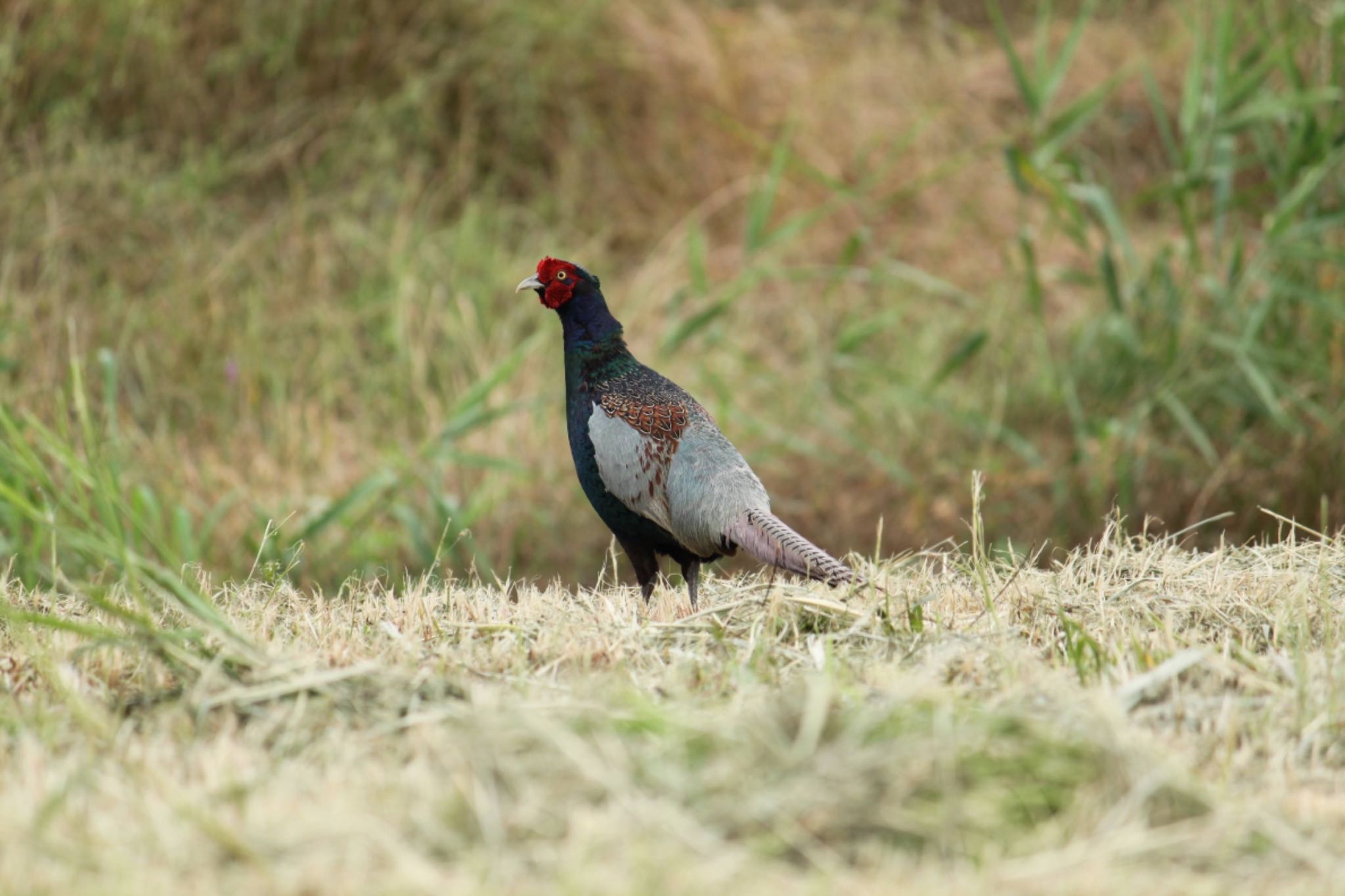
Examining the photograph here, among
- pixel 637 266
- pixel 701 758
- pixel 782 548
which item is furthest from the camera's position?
pixel 637 266

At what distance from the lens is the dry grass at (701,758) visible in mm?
1483

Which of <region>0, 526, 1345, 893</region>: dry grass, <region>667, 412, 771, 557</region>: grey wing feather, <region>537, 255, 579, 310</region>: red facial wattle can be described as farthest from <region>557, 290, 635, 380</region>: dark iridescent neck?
<region>0, 526, 1345, 893</region>: dry grass

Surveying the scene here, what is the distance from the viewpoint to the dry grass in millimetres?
1483

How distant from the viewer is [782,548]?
2.81 metres

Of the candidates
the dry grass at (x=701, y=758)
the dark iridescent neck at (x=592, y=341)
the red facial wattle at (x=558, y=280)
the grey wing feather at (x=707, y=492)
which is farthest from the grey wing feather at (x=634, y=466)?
the dry grass at (x=701, y=758)

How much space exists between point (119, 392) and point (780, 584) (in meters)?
4.25

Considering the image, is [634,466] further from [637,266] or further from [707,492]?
[637,266]

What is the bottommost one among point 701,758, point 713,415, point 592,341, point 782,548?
point 713,415

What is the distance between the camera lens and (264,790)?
165cm

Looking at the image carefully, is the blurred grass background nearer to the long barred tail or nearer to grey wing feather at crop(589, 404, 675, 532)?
grey wing feather at crop(589, 404, 675, 532)

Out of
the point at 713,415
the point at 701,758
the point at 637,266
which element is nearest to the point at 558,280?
the point at 701,758

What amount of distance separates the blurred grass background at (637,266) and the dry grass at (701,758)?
4.13 feet

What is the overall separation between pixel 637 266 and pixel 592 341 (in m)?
3.90

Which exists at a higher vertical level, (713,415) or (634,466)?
(634,466)
